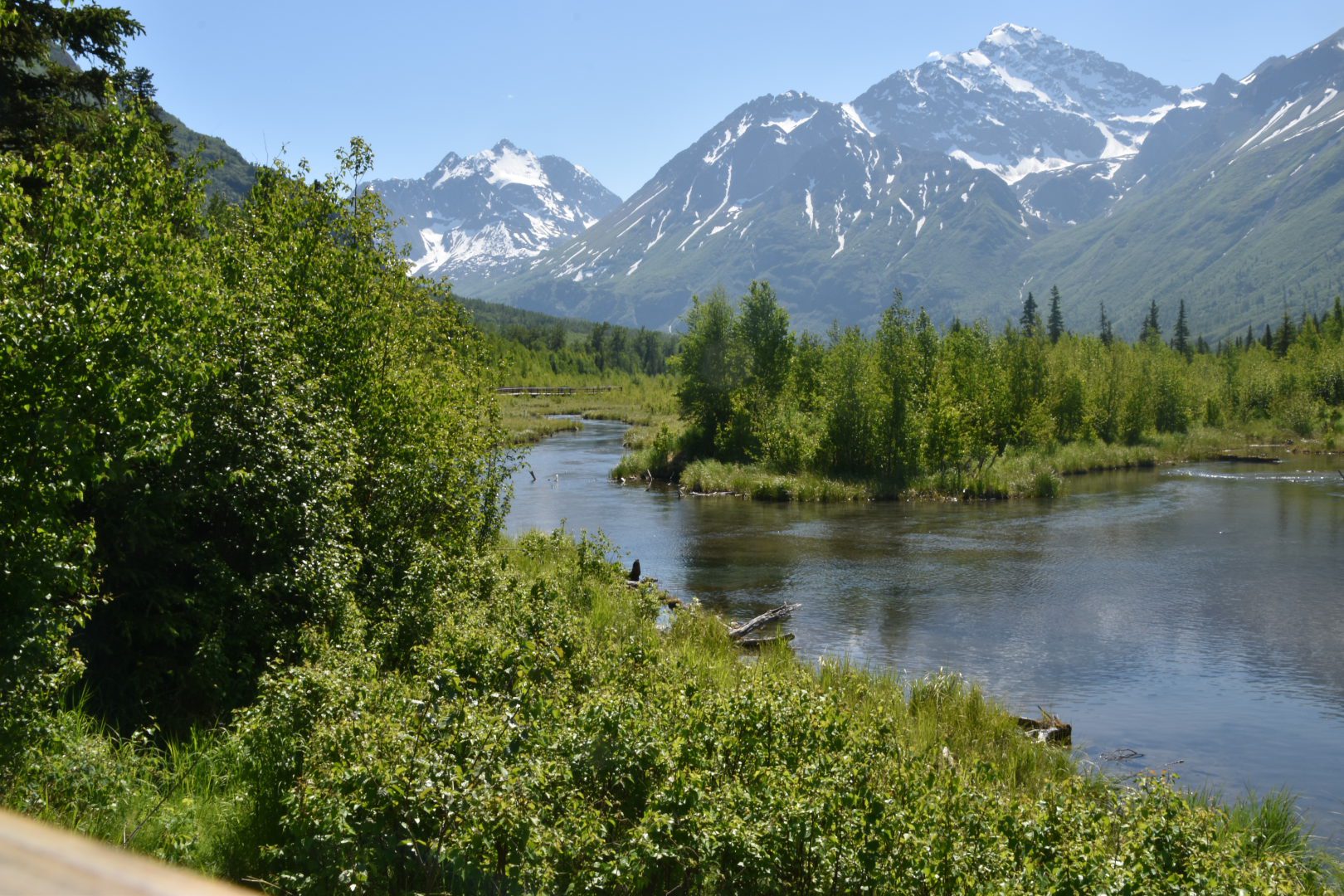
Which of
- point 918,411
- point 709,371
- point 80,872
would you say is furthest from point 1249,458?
point 80,872

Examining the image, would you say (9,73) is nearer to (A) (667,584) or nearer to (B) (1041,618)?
(A) (667,584)

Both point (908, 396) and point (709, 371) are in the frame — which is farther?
point (709, 371)

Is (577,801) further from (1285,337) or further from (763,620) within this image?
(1285,337)

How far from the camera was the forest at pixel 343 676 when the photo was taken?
7.93 m

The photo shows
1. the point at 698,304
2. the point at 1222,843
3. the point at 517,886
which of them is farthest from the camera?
the point at 698,304

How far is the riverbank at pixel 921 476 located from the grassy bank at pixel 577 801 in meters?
39.3

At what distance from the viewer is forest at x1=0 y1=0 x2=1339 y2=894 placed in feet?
26.0

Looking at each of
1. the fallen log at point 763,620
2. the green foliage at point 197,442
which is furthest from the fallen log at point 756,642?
the green foliage at point 197,442

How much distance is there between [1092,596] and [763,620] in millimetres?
11206

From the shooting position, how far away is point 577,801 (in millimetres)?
8227

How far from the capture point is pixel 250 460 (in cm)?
1308

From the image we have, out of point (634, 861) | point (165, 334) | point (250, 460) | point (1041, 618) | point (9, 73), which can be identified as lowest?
point (1041, 618)

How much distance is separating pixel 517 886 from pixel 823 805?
269cm

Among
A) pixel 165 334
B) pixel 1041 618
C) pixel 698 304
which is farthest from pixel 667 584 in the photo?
pixel 698 304
